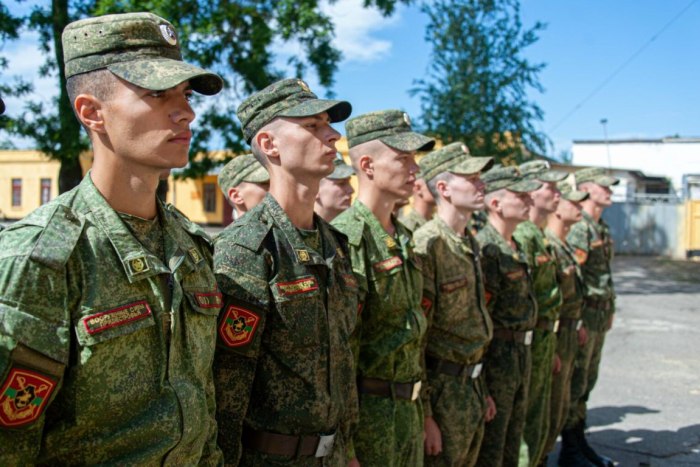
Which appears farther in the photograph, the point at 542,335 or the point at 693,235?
the point at 693,235

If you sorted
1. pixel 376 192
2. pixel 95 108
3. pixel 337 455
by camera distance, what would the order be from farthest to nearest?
1. pixel 376 192
2. pixel 337 455
3. pixel 95 108

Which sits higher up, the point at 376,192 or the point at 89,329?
the point at 376,192

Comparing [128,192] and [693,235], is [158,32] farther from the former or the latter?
[693,235]

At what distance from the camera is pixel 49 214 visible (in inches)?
67.6

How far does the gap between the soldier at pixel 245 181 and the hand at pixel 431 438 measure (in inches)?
64.9

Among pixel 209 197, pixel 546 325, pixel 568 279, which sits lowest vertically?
pixel 546 325

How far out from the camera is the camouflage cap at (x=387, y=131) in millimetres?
3605

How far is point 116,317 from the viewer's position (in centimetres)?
173

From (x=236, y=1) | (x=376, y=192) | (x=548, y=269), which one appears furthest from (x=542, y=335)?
(x=236, y=1)

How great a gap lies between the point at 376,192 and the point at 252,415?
1497mm

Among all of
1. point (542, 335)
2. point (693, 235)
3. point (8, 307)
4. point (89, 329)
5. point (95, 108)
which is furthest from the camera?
point (693, 235)

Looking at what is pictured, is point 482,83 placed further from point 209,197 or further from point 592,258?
point 209,197

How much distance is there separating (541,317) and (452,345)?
58.2 inches

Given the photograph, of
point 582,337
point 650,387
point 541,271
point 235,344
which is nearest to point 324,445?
point 235,344
